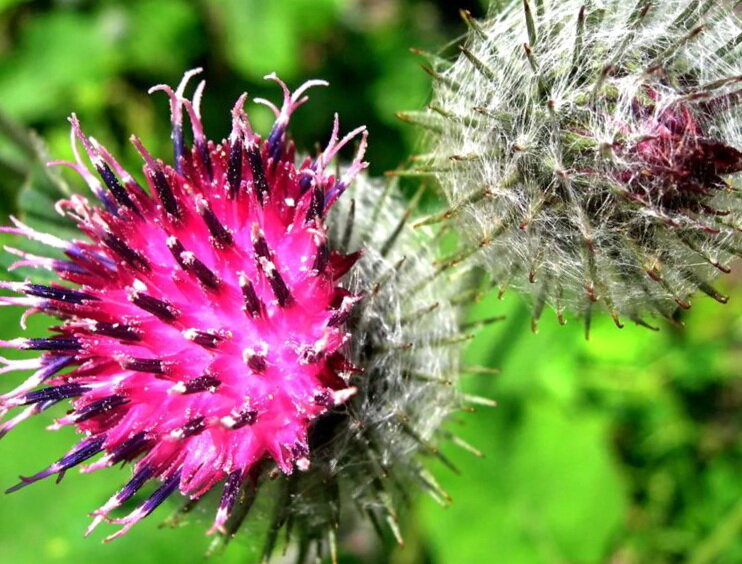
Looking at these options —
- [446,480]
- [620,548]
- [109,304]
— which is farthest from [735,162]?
[620,548]

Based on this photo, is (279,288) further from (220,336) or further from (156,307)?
(156,307)

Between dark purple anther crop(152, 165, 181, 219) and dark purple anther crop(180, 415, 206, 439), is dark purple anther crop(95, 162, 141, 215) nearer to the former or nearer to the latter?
dark purple anther crop(152, 165, 181, 219)

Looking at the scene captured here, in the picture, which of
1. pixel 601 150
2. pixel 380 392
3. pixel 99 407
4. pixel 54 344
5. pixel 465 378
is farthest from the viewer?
pixel 465 378

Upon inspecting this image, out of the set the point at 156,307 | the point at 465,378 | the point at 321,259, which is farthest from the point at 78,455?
the point at 465,378

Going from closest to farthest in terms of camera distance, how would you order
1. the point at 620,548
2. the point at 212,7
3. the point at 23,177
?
the point at 23,177 < the point at 620,548 < the point at 212,7

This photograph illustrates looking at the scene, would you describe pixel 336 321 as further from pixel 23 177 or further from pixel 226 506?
pixel 23 177

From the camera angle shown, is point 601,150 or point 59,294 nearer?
point 601,150

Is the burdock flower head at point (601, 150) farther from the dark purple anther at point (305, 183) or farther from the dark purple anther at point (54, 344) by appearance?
the dark purple anther at point (54, 344)

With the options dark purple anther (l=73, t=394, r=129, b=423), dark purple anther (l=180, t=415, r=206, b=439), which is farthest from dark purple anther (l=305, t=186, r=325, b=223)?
dark purple anther (l=73, t=394, r=129, b=423)

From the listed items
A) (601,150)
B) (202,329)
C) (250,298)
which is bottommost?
(202,329)
